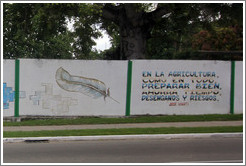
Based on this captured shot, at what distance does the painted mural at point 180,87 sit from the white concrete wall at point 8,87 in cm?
497

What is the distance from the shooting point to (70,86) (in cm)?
1237

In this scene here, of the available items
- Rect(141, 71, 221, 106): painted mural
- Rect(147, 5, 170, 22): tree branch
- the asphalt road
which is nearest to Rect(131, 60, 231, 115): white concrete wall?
Rect(141, 71, 221, 106): painted mural

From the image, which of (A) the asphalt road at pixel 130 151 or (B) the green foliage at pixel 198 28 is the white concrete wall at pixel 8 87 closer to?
(A) the asphalt road at pixel 130 151

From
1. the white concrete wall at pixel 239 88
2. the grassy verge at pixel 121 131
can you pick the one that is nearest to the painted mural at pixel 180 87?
the white concrete wall at pixel 239 88

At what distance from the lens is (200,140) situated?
29.6 feet

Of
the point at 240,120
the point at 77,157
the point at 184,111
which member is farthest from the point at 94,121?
the point at 240,120

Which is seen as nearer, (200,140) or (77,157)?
(77,157)

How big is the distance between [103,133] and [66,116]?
3218 millimetres

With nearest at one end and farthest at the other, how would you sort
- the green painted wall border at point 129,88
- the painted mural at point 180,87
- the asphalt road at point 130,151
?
1. the asphalt road at point 130,151
2. the green painted wall border at point 129,88
3. the painted mural at point 180,87

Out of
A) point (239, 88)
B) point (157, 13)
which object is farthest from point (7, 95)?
point (239, 88)

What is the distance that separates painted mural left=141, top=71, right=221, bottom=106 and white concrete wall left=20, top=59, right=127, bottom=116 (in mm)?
1037

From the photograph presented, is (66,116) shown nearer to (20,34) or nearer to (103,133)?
(103,133)

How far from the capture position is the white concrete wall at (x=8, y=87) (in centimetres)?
1194

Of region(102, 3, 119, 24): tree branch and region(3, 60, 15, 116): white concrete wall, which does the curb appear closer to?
region(3, 60, 15, 116): white concrete wall
